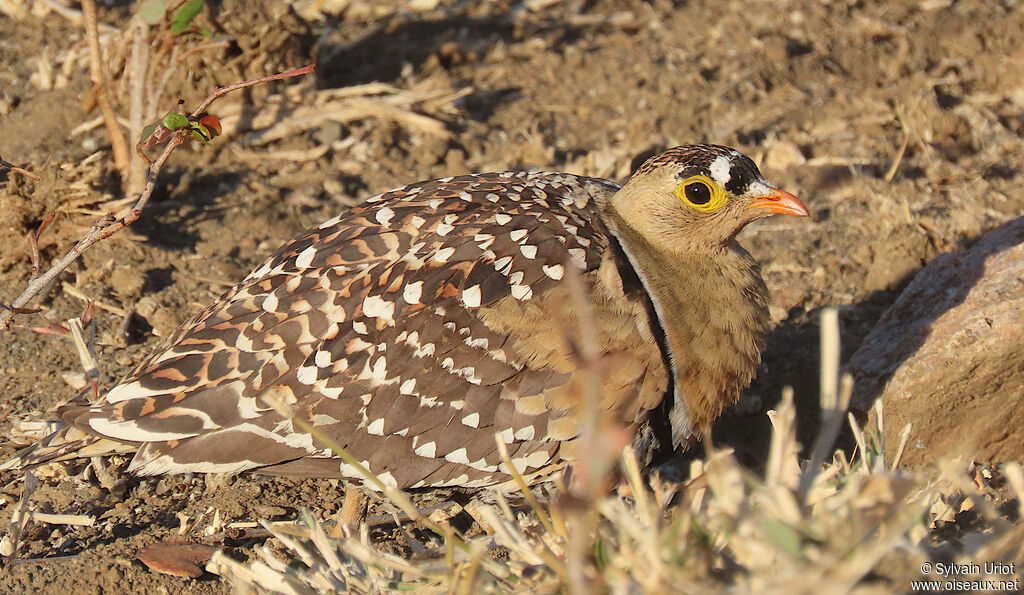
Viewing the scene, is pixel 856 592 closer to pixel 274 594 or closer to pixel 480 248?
pixel 274 594

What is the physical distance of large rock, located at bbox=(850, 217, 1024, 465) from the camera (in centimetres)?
349

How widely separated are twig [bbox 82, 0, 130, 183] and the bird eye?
2579mm

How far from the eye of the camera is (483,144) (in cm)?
525

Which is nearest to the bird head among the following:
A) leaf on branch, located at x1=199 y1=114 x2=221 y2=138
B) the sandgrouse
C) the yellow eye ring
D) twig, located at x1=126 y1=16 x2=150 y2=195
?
the yellow eye ring

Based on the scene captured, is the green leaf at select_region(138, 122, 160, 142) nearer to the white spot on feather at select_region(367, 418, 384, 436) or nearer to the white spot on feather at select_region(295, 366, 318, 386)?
the white spot on feather at select_region(295, 366, 318, 386)

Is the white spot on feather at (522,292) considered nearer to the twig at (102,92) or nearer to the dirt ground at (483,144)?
the dirt ground at (483,144)

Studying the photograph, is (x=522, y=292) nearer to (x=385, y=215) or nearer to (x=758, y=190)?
(x=385, y=215)

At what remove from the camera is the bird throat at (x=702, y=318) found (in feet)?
10.4

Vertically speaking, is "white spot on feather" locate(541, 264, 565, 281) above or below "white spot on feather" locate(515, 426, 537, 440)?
above

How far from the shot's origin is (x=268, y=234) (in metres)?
4.57

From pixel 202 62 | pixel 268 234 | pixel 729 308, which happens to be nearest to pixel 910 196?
Result: pixel 729 308

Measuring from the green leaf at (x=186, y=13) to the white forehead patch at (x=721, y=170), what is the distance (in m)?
2.27

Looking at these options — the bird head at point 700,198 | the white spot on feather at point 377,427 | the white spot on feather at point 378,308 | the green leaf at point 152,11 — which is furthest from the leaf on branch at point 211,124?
the bird head at point 700,198

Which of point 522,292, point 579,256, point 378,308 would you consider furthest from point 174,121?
point 579,256
